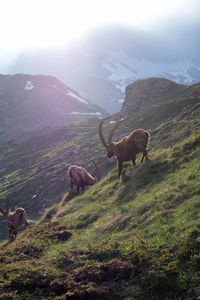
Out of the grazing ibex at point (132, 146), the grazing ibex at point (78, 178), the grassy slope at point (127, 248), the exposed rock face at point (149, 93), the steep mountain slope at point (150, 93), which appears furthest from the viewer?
the exposed rock face at point (149, 93)

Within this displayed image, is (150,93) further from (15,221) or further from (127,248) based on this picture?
(127,248)

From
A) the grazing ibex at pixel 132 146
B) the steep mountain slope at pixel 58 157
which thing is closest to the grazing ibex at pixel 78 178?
the grazing ibex at pixel 132 146

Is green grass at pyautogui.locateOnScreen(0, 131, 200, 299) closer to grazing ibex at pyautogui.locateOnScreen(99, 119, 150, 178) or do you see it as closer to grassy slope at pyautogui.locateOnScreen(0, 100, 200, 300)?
grassy slope at pyautogui.locateOnScreen(0, 100, 200, 300)

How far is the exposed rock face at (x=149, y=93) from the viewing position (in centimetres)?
6041

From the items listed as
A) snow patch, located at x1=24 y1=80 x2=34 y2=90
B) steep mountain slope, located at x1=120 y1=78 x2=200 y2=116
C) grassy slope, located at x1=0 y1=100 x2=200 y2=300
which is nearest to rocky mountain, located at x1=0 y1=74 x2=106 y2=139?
snow patch, located at x1=24 y1=80 x2=34 y2=90

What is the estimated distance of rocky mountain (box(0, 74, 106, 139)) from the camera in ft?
475

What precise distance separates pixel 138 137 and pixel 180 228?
28.4 ft

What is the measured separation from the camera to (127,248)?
7.58m

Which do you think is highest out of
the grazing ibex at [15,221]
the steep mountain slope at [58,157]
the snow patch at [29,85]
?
the grazing ibex at [15,221]

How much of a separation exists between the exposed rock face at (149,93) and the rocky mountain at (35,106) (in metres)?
78.8

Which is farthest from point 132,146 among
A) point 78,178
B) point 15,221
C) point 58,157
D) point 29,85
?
point 29,85

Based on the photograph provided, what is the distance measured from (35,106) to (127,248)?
15653 centimetres

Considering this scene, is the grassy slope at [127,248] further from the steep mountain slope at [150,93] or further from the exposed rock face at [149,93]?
the exposed rock face at [149,93]

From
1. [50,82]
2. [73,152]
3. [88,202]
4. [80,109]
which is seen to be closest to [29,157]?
[73,152]
